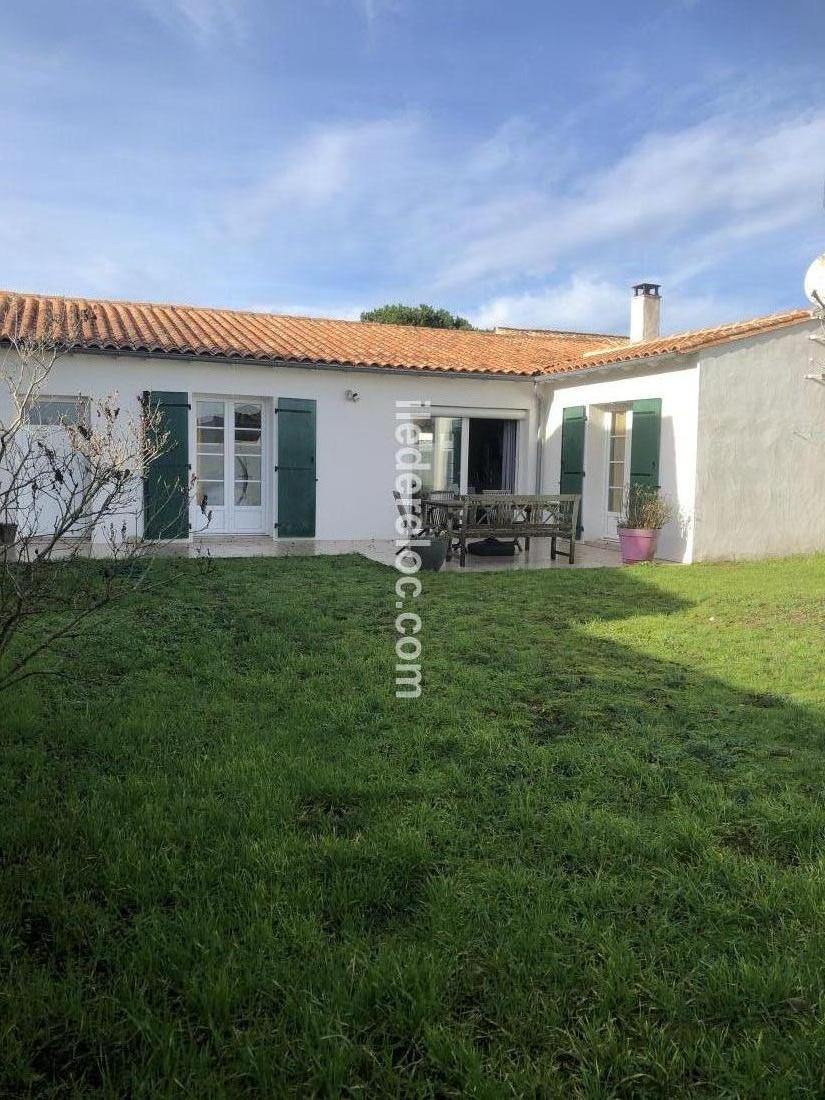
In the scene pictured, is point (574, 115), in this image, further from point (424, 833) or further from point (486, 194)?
point (424, 833)

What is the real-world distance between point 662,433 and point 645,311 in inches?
174

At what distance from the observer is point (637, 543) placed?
36.4ft

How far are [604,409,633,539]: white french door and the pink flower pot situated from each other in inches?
70.9

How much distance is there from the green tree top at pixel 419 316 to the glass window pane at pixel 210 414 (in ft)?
71.3

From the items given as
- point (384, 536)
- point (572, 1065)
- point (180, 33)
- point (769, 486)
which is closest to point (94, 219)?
point (180, 33)

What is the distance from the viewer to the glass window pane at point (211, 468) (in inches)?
500

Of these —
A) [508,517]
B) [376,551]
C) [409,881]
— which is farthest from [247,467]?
[409,881]

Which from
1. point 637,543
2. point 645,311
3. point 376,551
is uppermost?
point 645,311

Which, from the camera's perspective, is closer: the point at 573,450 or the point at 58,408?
the point at 58,408

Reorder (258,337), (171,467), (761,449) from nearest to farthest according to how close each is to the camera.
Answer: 1. (761,449)
2. (171,467)
3. (258,337)

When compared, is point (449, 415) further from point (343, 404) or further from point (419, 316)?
point (419, 316)

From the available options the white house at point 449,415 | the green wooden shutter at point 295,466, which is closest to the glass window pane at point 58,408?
the white house at point 449,415

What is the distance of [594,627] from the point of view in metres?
6.72

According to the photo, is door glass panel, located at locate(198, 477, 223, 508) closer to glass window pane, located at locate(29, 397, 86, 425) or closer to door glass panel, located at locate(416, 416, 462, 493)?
glass window pane, located at locate(29, 397, 86, 425)
